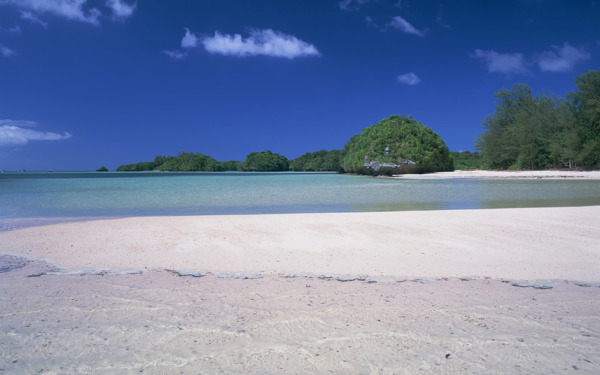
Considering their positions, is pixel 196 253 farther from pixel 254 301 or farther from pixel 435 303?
pixel 435 303

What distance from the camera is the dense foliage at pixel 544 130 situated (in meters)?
34.2

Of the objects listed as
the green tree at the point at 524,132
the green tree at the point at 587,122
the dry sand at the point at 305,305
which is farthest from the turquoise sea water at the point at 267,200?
the green tree at the point at 524,132

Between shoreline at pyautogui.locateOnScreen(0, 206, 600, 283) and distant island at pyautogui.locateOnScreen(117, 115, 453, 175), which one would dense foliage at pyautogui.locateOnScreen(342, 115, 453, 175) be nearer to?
distant island at pyautogui.locateOnScreen(117, 115, 453, 175)

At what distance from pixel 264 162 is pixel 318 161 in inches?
993

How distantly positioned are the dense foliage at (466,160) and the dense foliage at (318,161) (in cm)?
3355

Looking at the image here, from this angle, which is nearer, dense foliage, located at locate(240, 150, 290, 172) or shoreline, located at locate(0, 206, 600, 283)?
shoreline, located at locate(0, 206, 600, 283)

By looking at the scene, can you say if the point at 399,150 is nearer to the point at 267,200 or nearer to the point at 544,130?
the point at 544,130

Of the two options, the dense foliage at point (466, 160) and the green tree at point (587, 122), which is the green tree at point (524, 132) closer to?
the green tree at point (587, 122)

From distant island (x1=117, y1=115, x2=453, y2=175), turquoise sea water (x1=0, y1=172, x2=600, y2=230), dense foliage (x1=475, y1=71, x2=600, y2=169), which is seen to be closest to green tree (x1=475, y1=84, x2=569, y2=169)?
dense foliage (x1=475, y1=71, x2=600, y2=169)

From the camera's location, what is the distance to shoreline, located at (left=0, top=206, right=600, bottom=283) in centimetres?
392

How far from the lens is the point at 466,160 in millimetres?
79375

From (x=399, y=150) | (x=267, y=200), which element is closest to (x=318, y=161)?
(x=399, y=150)

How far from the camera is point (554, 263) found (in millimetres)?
4000

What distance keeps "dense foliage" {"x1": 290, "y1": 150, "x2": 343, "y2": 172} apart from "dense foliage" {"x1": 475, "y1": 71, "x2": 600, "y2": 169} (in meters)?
50.9
